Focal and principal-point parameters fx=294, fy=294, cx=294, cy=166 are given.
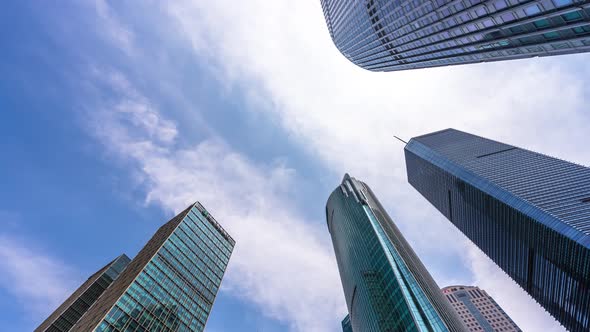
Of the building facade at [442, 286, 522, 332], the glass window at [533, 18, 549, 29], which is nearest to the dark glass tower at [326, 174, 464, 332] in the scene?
the glass window at [533, 18, 549, 29]

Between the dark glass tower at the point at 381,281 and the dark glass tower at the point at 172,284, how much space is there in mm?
54023

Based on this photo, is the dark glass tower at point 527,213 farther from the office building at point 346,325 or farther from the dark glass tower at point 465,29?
the office building at point 346,325

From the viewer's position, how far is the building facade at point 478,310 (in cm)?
15625

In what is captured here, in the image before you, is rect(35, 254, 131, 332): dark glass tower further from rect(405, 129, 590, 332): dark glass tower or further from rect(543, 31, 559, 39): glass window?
rect(543, 31, 559, 39): glass window

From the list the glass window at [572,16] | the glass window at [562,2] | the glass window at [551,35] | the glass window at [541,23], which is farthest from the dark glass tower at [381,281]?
the glass window at [562,2]

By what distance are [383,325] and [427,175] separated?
2894 inches

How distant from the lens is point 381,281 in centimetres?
9125

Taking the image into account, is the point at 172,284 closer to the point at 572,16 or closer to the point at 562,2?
the point at 562,2

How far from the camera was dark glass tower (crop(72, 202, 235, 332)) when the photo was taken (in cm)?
7075

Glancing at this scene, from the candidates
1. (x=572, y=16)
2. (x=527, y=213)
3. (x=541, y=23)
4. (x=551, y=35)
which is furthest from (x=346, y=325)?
(x=572, y=16)

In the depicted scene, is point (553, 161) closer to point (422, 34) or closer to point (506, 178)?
point (506, 178)

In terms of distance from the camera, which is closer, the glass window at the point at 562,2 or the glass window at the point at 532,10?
the glass window at the point at 562,2

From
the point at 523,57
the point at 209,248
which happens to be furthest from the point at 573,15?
the point at 209,248

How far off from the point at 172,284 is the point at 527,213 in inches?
3869
